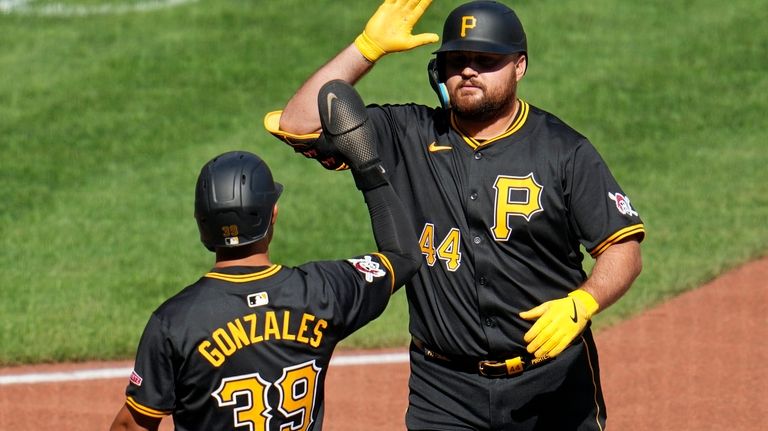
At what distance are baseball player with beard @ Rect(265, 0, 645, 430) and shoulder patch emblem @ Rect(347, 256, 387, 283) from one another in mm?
613

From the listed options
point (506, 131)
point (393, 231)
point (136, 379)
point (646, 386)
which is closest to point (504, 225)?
point (506, 131)

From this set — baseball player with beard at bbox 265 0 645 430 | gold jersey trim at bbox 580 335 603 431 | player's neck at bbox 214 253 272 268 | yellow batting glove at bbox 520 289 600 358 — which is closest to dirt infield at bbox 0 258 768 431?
gold jersey trim at bbox 580 335 603 431

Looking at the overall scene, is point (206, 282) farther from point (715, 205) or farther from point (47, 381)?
point (715, 205)

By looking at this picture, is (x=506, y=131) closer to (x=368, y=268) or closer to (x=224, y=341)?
(x=368, y=268)

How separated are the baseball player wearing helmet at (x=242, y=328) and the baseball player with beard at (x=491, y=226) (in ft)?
2.50

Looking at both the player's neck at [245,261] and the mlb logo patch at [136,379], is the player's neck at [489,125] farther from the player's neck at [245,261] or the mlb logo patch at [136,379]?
the mlb logo patch at [136,379]

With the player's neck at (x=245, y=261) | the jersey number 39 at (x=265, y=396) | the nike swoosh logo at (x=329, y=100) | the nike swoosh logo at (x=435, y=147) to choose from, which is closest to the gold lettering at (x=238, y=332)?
the jersey number 39 at (x=265, y=396)

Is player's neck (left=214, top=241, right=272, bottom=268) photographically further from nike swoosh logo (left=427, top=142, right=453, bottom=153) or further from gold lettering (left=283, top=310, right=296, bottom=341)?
nike swoosh logo (left=427, top=142, right=453, bottom=153)

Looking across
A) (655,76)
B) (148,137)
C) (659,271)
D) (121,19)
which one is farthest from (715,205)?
(121,19)

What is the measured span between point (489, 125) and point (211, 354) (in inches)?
71.5

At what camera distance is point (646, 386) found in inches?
342

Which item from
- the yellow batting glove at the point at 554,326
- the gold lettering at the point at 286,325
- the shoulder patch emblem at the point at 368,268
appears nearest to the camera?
the gold lettering at the point at 286,325

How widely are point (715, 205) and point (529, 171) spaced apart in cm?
604

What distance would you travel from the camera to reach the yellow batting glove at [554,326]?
516 cm
